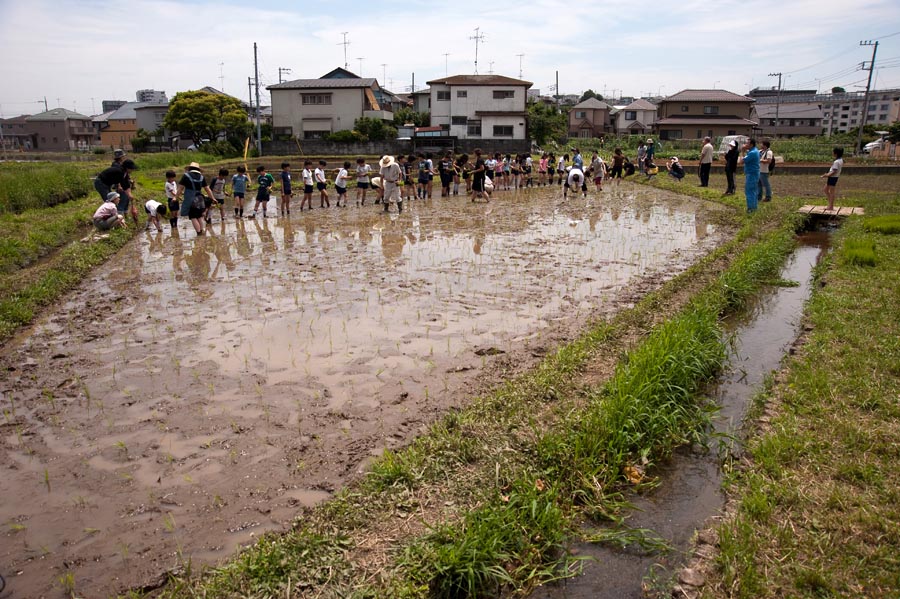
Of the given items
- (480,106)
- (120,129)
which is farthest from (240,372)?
(120,129)

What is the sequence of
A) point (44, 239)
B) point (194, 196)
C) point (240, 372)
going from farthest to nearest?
point (194, 196)
point (44, 239)
point (240, 372)

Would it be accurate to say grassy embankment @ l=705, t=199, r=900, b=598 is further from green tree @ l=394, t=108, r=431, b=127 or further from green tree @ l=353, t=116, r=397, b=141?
green tree @ l=394, t=108, r=431, b=127

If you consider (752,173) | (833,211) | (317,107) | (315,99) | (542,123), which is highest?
(315,99)

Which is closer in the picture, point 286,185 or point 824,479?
point 824,479

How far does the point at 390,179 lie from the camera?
16.3 metres

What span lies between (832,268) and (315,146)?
42925mm

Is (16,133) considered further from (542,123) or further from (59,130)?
(542,123)

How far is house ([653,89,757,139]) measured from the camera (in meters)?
51.3

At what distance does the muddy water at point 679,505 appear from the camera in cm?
306

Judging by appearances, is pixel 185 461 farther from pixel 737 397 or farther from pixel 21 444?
pixel 737 397

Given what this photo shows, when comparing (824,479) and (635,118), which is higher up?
(635,118)

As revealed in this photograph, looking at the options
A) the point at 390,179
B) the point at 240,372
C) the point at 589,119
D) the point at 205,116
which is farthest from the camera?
the point at 589,119

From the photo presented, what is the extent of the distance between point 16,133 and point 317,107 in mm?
A: 44942

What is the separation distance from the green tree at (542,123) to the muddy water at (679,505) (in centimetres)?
4552
